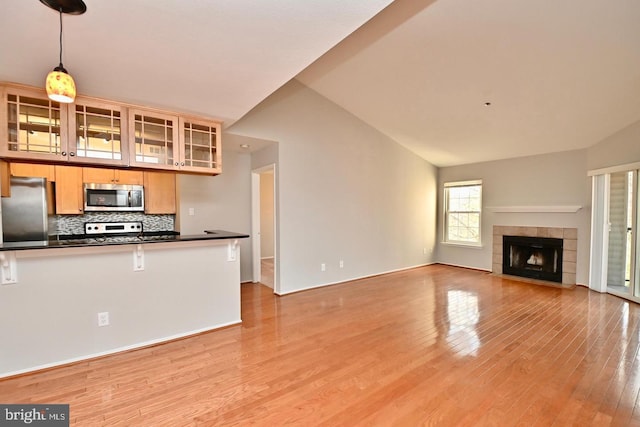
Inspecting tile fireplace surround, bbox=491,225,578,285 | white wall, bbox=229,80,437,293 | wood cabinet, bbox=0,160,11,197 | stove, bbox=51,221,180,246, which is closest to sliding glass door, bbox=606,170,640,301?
tile fireplace surround, bbox=491,225,578,285

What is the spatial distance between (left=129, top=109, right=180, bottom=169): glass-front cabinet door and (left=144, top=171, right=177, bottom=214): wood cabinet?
4.68ft

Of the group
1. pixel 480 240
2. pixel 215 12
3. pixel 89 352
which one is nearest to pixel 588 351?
pixel 480 240

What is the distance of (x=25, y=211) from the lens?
3.62 metres

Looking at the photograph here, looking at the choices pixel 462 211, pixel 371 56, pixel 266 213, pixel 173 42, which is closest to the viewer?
pixel 173 42

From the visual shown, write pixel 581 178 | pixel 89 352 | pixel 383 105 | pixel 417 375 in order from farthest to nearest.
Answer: pixel 581 178, pixel 383 105, pixel 89 352, pixel 417 375

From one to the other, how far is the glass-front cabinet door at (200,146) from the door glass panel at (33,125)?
1.03m

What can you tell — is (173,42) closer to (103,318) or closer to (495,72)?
(103,318)

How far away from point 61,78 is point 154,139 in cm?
136

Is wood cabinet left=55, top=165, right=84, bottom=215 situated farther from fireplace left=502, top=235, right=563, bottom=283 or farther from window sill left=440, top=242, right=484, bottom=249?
fireplace left=502, top=235, right=563, bottom=283

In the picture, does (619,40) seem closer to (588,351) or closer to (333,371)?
(588,351)

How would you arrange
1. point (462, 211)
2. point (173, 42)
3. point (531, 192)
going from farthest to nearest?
point (462, 211), point (531, 192), point (173, 42)

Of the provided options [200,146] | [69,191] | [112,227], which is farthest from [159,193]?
[200,146]

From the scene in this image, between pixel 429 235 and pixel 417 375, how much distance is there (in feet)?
16.6

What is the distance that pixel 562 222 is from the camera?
516 cm
